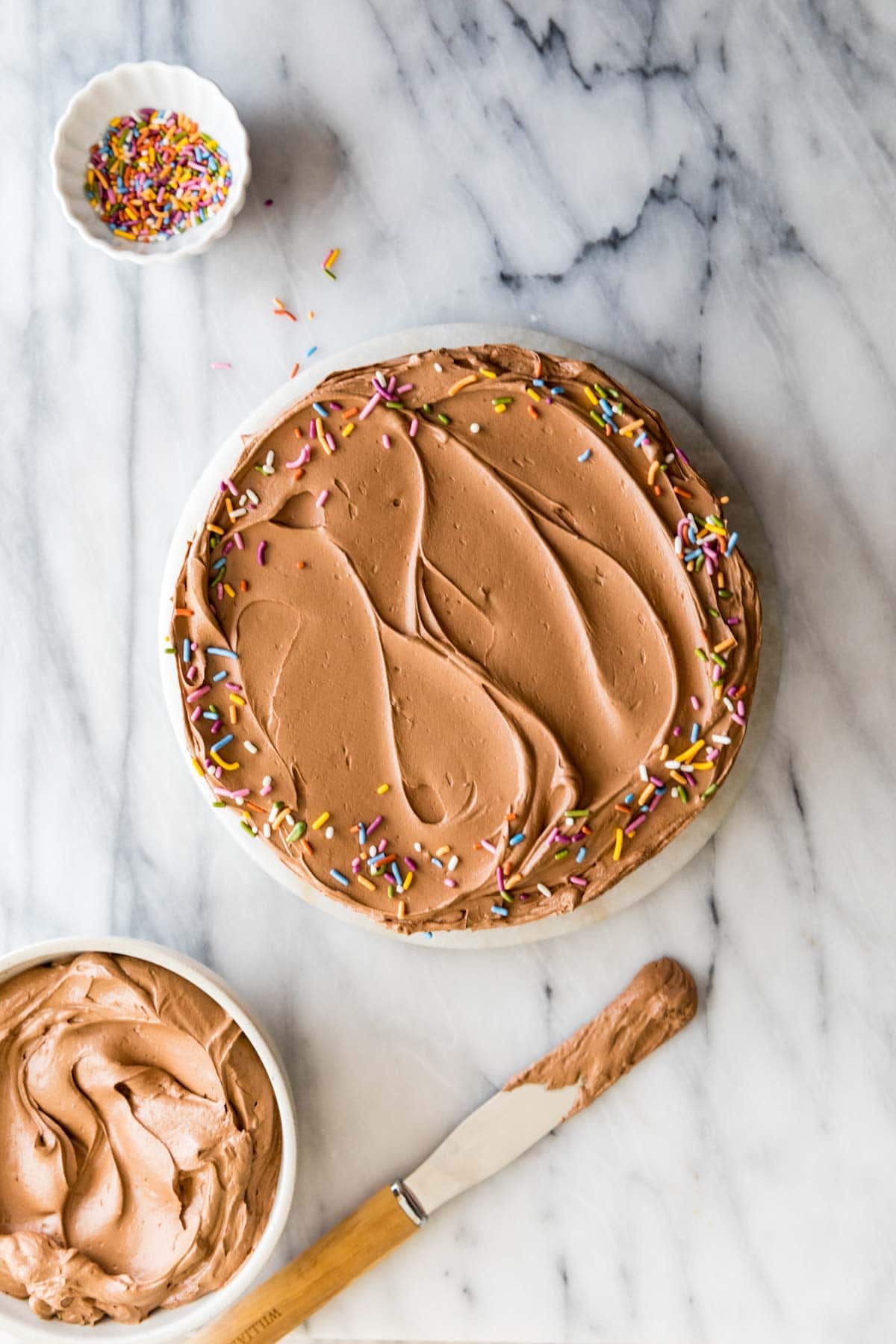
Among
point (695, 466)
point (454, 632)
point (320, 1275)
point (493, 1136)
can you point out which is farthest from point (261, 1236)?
point (695, 466)

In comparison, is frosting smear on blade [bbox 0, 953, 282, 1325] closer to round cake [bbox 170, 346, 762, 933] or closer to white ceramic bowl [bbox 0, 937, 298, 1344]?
white ceramic bowl [bbox 0, 937, 298, 1344]

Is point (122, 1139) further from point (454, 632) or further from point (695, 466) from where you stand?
point (695, 466)

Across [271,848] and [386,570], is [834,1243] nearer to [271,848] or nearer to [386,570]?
[271,848]

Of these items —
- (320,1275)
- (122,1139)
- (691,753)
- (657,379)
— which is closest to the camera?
(691,753)

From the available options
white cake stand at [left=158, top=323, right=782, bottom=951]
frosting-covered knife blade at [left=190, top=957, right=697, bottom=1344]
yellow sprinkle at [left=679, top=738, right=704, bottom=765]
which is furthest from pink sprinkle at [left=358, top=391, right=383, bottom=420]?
frosting-covered knife blade at [left=190, top=957, right=697, bottom=1344]

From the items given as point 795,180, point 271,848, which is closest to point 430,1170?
point 271,848

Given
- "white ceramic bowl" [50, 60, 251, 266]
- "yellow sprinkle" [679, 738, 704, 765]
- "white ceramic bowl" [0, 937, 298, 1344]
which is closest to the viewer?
"yellow sprinkle" [679, 738, 704, 765]

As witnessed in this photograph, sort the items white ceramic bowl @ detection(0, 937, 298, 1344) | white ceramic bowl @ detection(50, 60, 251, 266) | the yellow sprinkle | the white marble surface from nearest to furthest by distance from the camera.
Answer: the yellow sprinkle, white ceramic bowl @ detection(0, 937, 298, 1344), white ceramic bowl @ detection(50, 60, 251, 266), the white marble surface
